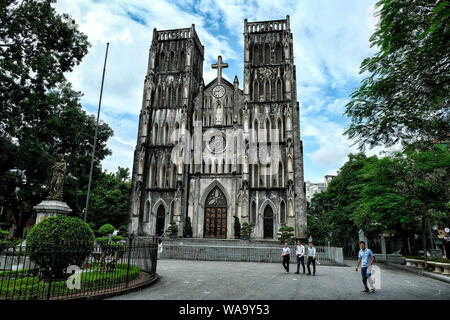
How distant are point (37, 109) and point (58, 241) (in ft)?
39.2

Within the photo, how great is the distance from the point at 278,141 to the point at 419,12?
2330 cm

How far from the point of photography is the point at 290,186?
26.3 m

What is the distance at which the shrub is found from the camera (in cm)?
805

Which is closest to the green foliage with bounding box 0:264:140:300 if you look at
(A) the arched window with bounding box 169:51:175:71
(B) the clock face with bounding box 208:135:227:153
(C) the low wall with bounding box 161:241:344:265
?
(C) the low wall with bounding box 161:241:344:265

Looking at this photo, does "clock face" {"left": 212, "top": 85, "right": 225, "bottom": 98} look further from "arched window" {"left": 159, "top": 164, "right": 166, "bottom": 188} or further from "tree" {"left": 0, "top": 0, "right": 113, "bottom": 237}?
"tree" {"left": 0, "top": 0, "right": 113, "bottom": 237}

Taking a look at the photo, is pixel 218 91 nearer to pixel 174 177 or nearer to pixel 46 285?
pixel 174 177

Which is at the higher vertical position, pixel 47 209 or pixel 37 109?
pixel 37 109

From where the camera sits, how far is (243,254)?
59.9 feet

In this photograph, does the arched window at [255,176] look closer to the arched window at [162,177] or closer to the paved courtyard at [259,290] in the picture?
the arched window at [162,177]

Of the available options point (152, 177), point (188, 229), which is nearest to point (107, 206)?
point (152, 177)

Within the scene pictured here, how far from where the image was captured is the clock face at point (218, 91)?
31.0 m

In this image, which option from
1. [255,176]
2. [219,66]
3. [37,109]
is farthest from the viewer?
[219,66]
